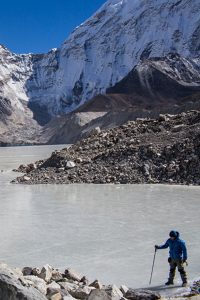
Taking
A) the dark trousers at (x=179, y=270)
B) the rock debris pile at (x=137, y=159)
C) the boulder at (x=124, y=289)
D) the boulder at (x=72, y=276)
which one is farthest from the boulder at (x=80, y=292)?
the rock debris pile at (x=137, y=159)

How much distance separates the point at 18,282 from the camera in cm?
655

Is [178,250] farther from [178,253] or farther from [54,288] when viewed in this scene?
[54,288]

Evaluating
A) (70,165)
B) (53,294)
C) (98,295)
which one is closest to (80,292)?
(53,294)

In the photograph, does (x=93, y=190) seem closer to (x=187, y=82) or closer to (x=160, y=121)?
(x=160, y=121)

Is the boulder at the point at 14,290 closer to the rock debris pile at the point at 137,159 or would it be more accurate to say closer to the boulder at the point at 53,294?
the boulder at the point at 53,294

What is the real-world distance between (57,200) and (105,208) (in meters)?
3.02

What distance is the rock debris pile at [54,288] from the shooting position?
634 cm

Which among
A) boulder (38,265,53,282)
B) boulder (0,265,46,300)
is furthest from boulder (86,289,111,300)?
boulder (38,265,53,282)

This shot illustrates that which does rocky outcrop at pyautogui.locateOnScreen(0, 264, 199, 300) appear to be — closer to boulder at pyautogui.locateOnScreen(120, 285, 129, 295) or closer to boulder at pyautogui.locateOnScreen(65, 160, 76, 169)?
boulder at pyautogui.locateOnScreen(120, 285, 129, 295)

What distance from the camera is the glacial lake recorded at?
32.5 feet

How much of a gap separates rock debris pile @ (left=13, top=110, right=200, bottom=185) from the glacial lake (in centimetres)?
297

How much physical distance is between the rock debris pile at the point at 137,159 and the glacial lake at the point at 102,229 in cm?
297

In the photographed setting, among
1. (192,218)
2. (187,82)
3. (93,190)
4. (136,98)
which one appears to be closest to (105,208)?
(192,218)

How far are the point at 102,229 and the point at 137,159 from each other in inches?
530
